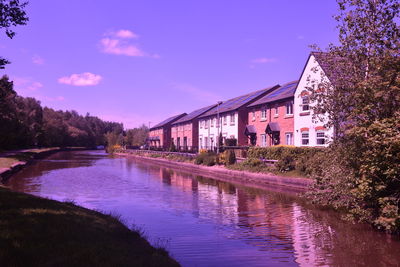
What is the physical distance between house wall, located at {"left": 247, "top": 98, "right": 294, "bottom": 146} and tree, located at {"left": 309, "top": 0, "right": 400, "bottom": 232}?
2035 centimetres

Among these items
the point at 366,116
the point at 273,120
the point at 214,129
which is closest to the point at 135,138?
the point at 214,129

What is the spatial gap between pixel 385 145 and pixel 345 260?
325 centimetres

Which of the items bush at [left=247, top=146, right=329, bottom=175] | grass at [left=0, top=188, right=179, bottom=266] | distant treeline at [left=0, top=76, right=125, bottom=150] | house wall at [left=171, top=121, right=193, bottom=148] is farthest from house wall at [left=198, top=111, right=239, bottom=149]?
grass at [left=0, top=188, right=179, bottom=266]

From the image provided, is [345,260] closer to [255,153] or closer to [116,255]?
[116,255]

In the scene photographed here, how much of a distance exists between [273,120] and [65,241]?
32789 millimetres

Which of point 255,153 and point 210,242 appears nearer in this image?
point 210,242

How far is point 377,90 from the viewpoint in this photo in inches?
424

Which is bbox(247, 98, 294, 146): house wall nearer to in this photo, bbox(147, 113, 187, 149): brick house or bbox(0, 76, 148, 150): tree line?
bbox(0, 76, 148, 150): tree line

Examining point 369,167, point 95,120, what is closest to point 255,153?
point 369,167

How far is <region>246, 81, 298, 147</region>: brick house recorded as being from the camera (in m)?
35.4

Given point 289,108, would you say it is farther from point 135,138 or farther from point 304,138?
point 135,138

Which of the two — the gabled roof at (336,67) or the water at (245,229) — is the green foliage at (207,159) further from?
the gabled roof at (336,67)

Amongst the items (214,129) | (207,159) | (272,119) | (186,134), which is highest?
(272,119)

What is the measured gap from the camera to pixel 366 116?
11.8m
